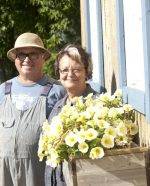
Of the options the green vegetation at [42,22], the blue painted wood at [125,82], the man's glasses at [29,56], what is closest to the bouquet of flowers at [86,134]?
the blue painted wood at [125,82]

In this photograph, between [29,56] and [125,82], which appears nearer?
[125,82]

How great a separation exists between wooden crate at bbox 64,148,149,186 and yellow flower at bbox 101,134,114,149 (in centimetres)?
2

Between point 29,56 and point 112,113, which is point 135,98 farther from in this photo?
point 29,56

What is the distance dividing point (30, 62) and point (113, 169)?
1.71 meters

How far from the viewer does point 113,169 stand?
6.80 feet

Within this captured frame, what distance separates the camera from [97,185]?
2092 millimetres

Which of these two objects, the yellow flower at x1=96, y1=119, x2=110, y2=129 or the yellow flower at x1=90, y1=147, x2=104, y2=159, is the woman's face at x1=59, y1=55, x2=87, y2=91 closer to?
the yellow flower at x1=96, y1=119, x2=110, y2=129

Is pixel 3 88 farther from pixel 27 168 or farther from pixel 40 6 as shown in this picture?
pixel 40 6

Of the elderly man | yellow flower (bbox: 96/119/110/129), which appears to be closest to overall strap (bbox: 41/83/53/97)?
the elderly man

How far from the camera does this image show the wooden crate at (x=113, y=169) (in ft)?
6.79

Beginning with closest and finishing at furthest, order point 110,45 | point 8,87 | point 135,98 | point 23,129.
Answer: point 135,98
point 23,129
point 110,45
point 8,87

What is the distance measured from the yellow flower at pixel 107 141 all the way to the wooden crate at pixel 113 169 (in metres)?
0.02

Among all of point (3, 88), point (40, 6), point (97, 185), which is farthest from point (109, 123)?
point (40, 6)

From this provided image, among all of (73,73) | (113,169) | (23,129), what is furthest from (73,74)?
(113,169)
